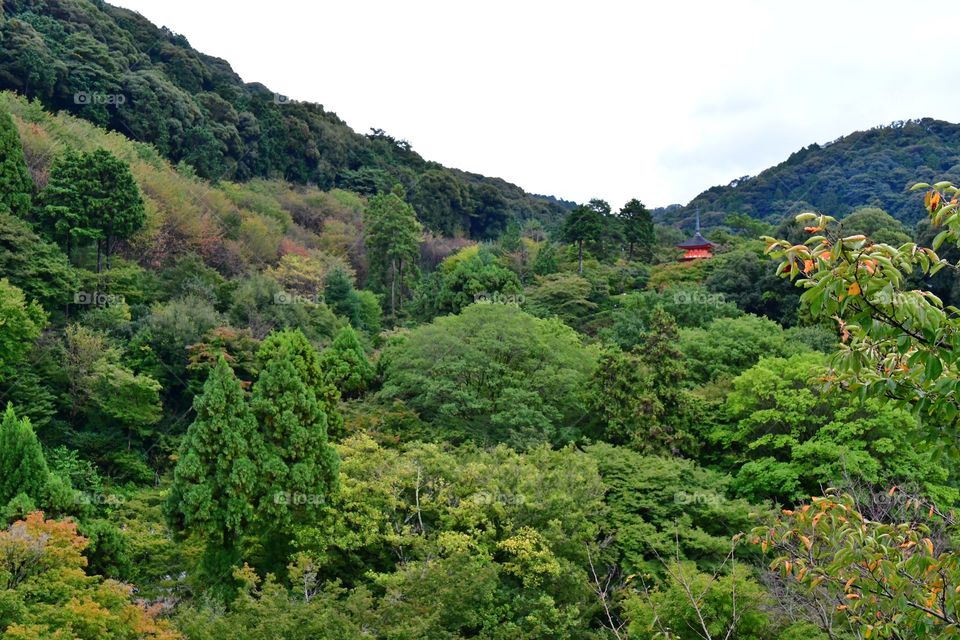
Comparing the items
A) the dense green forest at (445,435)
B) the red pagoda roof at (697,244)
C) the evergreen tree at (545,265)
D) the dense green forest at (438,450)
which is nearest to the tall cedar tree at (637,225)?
the red pagoda roof at (697,244)

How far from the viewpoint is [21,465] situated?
12547 mm

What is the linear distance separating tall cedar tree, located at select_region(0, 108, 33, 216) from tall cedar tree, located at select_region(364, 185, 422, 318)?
1431cm

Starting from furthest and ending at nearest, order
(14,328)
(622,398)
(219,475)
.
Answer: (622,398) < (14,328) < (219,475)

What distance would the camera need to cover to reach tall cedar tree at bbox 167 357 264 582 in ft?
42.3

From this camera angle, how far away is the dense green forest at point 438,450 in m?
5.75

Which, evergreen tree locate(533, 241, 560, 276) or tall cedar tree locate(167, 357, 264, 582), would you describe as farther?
evergreen tree locate(533, 241, 560, 276)

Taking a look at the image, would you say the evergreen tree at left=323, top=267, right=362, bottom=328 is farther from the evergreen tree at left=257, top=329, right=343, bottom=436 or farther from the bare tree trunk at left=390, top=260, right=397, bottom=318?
the evergreen tree at left=257, top=329, right=343, bottom=436

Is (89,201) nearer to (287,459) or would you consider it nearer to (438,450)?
(287,459)

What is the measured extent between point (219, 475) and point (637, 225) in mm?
32546

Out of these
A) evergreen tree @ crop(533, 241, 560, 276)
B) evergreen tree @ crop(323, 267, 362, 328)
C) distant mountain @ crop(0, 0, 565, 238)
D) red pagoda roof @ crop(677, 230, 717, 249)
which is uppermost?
distant mountain @ crop(0, 0, 565, 238)

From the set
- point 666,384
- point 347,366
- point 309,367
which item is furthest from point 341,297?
point 666,384

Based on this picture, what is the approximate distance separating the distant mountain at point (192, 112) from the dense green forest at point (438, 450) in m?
10.1

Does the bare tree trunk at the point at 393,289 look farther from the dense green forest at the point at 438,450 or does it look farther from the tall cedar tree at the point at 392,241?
the dense green forest at the point at 438,450

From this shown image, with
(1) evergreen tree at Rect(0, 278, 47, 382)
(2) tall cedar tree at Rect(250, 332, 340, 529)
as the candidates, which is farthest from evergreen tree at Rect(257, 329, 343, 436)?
(1) evergreen tree at Rect(0, 278, 47, 382)
